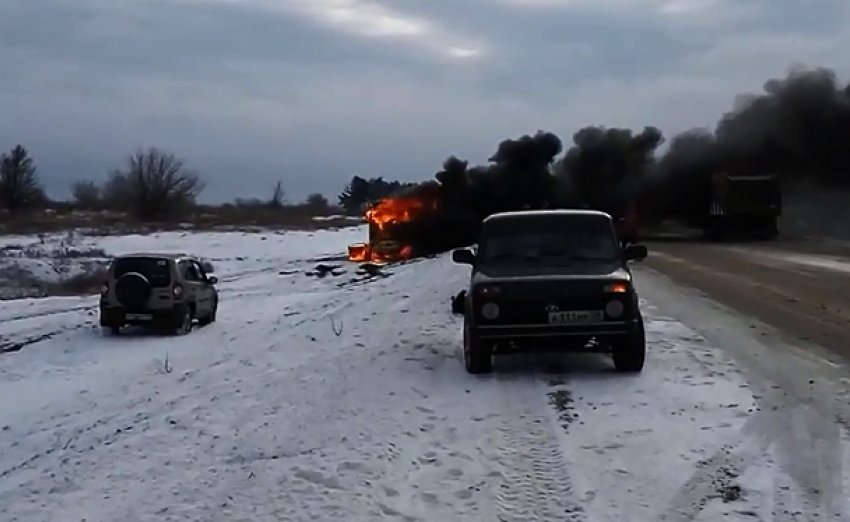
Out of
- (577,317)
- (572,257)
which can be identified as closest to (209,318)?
(572,257)

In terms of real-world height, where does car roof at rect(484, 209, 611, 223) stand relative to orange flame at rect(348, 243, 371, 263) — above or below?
above

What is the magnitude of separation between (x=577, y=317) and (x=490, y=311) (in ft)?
2.97

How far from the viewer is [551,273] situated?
1136 centimetres

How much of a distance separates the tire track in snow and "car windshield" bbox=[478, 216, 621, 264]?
244 centimetres

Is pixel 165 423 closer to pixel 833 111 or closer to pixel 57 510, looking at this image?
pixel 57 510

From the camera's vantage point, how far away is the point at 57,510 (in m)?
6.87

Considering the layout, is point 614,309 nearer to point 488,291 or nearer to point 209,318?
point 488,291

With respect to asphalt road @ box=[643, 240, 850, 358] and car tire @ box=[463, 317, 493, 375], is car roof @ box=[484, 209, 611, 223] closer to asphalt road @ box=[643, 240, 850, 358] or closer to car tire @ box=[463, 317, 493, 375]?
car tire @ box=[463, 317, 493, 375]

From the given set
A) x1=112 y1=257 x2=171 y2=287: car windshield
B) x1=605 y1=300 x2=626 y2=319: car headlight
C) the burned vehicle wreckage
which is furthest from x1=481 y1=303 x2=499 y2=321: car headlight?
x1=112 y1=257 x2=171 y2=287: car windshield

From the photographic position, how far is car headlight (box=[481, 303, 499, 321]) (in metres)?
11.0

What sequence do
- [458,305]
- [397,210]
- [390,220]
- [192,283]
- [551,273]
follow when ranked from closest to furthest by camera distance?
[551,273] < [458,305] < [192,283] < [397,210] < [390,220]

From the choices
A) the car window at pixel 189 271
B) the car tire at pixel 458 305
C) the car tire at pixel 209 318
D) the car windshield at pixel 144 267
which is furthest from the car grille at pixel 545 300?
the car tire at pixel 209 318

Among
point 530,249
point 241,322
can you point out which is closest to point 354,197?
point 241,322

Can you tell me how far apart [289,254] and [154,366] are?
45.0 metres
